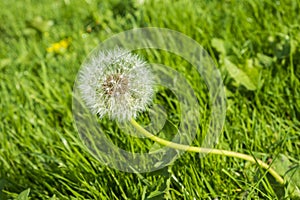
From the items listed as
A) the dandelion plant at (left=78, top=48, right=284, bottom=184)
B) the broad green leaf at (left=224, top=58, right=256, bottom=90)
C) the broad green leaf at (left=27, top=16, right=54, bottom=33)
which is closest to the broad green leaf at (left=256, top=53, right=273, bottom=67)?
the broad green leaf at (left=224, top=58, right=256, bottom=90)

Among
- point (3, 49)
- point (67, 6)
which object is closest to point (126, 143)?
point (3, 49)

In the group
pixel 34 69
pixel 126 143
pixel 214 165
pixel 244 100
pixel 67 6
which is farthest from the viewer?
pixel 67 6

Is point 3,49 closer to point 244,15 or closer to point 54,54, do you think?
point 54,54

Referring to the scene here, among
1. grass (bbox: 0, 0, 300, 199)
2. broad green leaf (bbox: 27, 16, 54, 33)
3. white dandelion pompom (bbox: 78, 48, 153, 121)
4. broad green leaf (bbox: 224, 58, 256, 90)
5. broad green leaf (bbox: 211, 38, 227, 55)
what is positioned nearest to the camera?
white dandelion pompom (bbox: 78, 48, 153, 121)

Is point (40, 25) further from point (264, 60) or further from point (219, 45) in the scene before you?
point (264, 60)

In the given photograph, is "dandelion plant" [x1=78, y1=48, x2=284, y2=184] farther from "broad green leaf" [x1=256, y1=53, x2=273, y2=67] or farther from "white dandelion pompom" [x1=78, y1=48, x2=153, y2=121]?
"broad green leaf" [x1=256, y1=53, x2=273, y2=67]

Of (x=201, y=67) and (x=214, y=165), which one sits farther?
(x=201, y=67)
